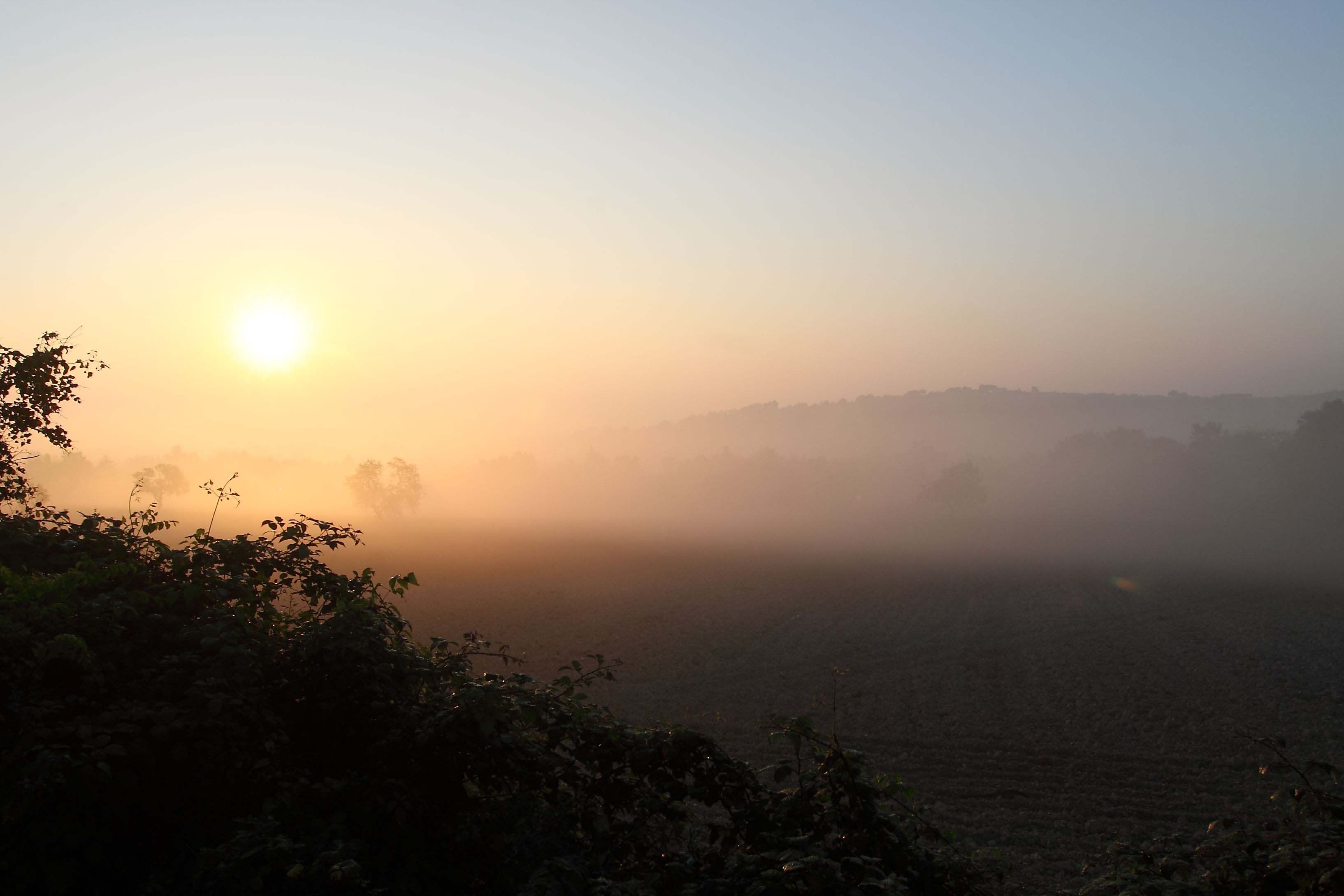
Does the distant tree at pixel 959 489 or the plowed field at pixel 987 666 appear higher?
the distant tree at pixel 959 489

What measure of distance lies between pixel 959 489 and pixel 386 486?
253ft

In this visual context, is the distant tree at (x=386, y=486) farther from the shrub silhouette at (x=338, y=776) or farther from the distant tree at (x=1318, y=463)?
the distant tree at (x=1318, y=463)

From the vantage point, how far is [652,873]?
455 cm

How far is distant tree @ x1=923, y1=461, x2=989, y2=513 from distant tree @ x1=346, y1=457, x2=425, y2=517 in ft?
233

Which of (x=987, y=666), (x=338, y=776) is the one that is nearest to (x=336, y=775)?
(x=338, y=776)

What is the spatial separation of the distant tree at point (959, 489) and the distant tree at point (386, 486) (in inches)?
2799

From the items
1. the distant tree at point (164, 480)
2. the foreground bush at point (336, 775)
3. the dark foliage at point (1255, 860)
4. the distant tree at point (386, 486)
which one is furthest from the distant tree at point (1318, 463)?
the distant tree at point (164, 480)

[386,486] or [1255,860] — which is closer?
[1255,860]

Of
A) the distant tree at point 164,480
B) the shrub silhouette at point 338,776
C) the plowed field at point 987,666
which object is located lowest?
the plowed field at point 987,666

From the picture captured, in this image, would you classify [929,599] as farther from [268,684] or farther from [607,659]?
[268,684]

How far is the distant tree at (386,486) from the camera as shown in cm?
9475

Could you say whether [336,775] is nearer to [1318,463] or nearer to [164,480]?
[1318,463]

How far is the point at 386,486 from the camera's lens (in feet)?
314

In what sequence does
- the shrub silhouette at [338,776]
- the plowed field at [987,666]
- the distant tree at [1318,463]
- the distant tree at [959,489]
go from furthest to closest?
the distant tree at [959,489]
the distant tree at [1318,463]
the plowed field at [987,666]
the shrub silhouette at [338,776]
